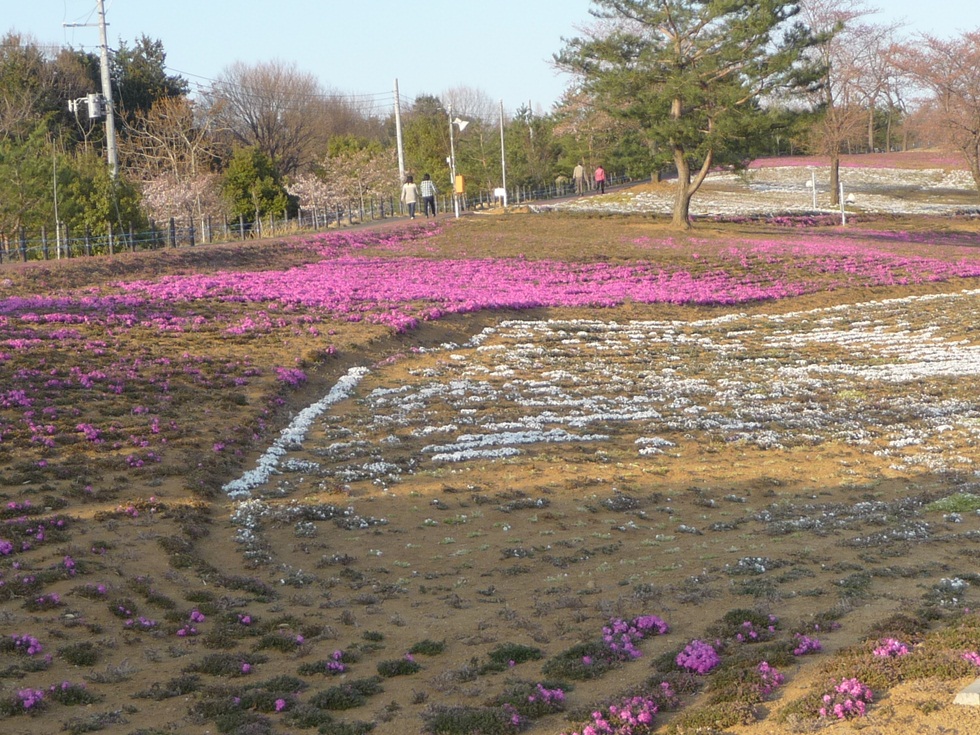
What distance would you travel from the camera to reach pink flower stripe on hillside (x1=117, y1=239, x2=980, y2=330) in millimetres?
29703

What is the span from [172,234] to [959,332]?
2884 cm

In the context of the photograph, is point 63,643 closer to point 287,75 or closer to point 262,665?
point 262,665

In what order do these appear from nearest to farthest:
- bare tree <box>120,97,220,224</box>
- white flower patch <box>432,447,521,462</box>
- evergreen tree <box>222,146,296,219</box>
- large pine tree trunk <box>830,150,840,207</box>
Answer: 1. white flower patch <box>432,447,521,462</box>
2. bare tree <box>120,97,220,224</box>
3. evergreen tree <box>222,146,296,219</box>
4. large pine tree trunk <box>830,150,840,207</box>

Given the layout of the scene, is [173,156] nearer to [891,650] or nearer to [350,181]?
[350,181]

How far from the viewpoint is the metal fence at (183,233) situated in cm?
3844

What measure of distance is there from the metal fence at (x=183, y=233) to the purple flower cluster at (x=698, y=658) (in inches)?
1270

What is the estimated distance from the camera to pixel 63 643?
901cm

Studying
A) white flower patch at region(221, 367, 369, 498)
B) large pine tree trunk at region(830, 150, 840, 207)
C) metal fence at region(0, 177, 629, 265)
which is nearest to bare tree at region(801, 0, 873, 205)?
large pine tree trunk at region(830, 150, 840, 207)

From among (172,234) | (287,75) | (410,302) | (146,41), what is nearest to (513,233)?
(172,234)

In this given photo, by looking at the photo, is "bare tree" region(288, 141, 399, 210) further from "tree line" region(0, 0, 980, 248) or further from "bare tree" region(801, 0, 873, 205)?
"bare tree" region(801, 0, 873, 205)

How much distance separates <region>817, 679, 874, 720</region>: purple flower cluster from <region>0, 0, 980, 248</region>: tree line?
36.8 meters

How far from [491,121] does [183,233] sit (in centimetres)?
7168

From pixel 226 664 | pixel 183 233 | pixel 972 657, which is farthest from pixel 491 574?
pixel 183 233

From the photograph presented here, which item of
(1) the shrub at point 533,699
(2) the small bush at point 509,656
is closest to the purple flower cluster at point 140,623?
(2) the small bush at point 509,656
